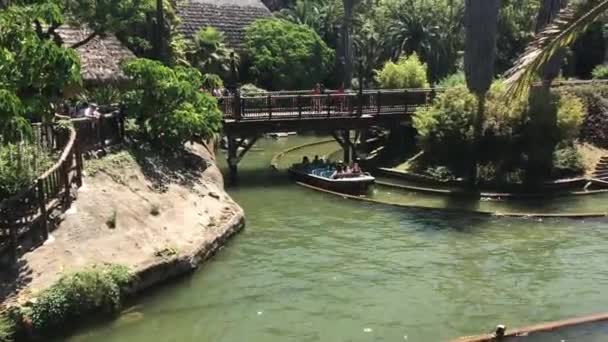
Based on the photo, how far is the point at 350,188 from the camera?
28500 millimetres

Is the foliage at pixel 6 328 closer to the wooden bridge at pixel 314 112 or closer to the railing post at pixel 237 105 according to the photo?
the wooden bridge at pixel 314 112

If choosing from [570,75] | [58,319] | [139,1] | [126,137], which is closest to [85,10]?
[139,1]

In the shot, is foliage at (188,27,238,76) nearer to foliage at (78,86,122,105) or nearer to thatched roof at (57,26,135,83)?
thatched roof at (57,26,135,83)

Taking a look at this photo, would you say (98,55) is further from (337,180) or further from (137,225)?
(137,225)

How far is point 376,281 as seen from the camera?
1778 cm

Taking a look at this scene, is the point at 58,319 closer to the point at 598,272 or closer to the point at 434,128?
the point at 598,272

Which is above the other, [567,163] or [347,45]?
[347,45]

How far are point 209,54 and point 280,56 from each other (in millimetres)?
5932

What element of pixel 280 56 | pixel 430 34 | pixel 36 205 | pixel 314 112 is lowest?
pixel 36 205

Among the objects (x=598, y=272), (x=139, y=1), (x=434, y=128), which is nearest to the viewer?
(x=598, y=272)

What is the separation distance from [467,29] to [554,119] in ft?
22.3

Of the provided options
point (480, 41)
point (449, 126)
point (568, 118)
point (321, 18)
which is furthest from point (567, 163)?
point (321, 18)

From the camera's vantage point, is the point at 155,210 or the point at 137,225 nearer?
the point at 137,225

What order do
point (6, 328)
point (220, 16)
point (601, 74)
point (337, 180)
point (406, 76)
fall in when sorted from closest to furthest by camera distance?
point (6, 328)
point (337, 180)
point (406, 76)
point (601, 74)
point (220, 16)
